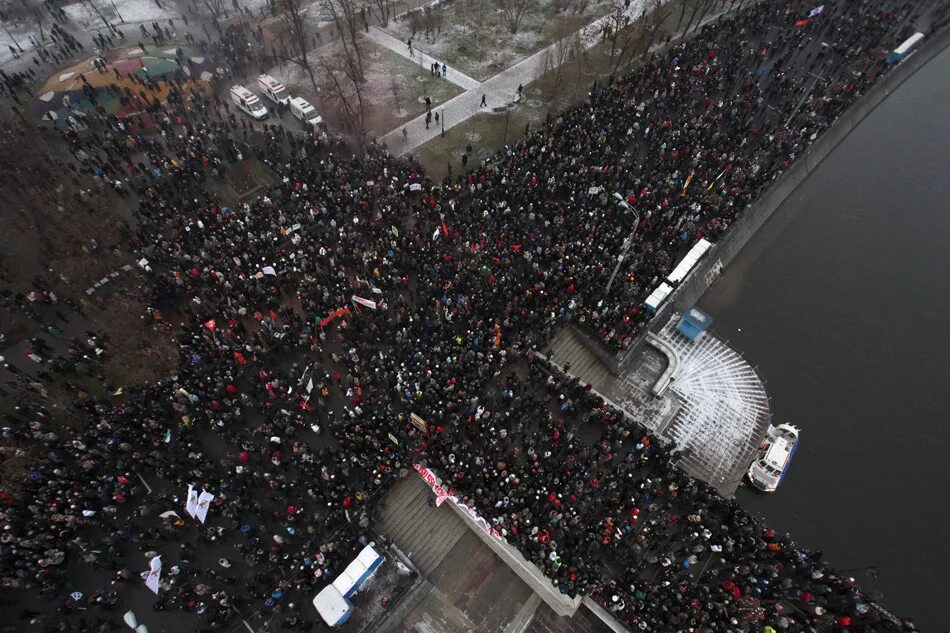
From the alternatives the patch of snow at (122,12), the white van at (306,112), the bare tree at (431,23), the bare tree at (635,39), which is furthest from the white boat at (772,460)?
the patch of snow at (122,12)

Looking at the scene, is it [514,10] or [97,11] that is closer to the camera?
[97,11]

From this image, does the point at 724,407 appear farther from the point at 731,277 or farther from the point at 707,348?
the point at 731,277

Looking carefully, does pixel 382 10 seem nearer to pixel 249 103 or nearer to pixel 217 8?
pixel 217 8

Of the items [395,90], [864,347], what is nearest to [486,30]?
[395,90]

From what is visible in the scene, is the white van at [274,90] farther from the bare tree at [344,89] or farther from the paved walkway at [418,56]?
the paved walkway at [418,56]

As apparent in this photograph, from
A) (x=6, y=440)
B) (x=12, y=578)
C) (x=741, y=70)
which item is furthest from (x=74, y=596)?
(x=741, y=70)

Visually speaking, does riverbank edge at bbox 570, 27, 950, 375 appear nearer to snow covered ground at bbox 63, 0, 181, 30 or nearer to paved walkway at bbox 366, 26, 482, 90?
paved walkway at bbox 366, 26, 482, 90

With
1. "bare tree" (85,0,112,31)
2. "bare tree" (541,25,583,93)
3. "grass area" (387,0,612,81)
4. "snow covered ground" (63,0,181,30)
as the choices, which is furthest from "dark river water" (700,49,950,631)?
"bare tree" (85,0,112,31)
